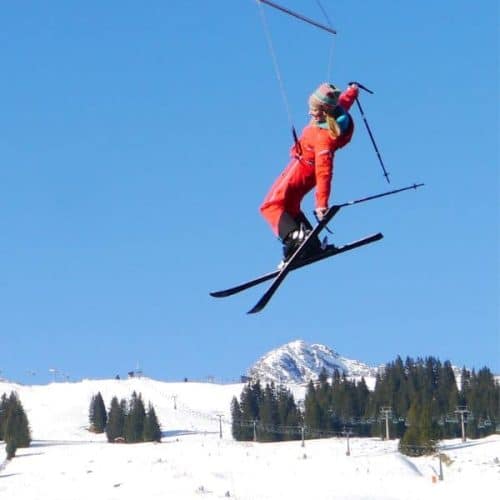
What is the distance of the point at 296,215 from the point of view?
17.2 m

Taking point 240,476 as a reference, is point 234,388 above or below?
above

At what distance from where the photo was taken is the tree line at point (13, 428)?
303ft

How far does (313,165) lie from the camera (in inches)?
640

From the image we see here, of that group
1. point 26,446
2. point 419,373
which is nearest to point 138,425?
point 26,446

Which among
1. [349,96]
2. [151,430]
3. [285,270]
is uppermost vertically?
[151,430]

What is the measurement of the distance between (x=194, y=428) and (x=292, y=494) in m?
75.2

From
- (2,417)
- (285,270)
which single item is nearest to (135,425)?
(2,417)

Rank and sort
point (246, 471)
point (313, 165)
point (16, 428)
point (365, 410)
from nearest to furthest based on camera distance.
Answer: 1. point (313, 165)
2. point (246, 471)
3. point (16, 428)
4. point (365, 410)

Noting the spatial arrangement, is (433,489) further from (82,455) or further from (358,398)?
(358,398)

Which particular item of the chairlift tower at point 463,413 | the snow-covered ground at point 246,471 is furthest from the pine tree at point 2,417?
the chairlift tower at point 463,413

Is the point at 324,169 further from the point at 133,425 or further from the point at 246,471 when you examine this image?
the point at 133,425

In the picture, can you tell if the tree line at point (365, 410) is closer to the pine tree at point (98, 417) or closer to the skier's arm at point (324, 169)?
the pine tree at point (98, 417)

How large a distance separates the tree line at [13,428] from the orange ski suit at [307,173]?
7421cm

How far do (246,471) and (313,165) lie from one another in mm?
55359
